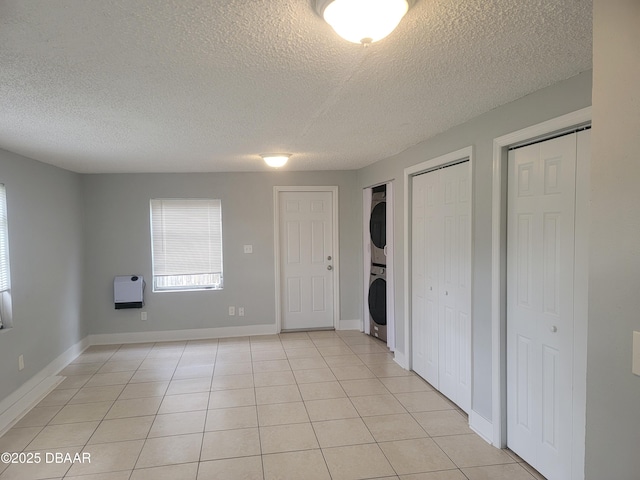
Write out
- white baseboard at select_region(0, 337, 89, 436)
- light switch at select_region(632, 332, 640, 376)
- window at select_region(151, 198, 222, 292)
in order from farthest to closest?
window at select_region(151, 198, 222, 292) → white baseboard at select_region(0, 337, 89, 436) → light switch at select_region(632, 332, 640, 376)

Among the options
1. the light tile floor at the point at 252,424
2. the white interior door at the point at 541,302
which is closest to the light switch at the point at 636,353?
the white interior door at the point at 541,302

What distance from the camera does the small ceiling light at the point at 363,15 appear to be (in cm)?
123

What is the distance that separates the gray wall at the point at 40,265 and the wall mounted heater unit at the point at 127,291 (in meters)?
0.43

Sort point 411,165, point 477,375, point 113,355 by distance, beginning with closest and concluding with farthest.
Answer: point 477,375 < point 411,165 < point 113,355

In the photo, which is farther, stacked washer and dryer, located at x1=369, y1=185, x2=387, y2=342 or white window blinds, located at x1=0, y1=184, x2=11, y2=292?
stacked washer and dryer, located at x1=369, y1=185, x2=387, y2=342

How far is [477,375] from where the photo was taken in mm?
2996

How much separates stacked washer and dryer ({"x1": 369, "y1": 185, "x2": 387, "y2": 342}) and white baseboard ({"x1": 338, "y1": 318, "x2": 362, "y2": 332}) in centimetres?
39

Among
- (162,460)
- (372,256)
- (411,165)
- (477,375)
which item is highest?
(411,165)

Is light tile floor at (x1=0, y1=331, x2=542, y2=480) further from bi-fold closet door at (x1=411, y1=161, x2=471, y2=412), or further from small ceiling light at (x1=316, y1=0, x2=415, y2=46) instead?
small ceiling light at (x1=316, y1=0, x2=415, y2=46)

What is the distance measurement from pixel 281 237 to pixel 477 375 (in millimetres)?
3436

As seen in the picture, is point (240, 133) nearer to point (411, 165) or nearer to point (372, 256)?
point (411, 165)

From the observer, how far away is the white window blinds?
3.47 meters

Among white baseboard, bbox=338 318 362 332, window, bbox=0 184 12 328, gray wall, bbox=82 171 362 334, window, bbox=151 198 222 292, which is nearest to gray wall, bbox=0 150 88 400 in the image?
window, bbox=0 184 12 328

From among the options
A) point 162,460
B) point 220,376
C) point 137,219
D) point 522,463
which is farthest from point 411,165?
point 137,219
